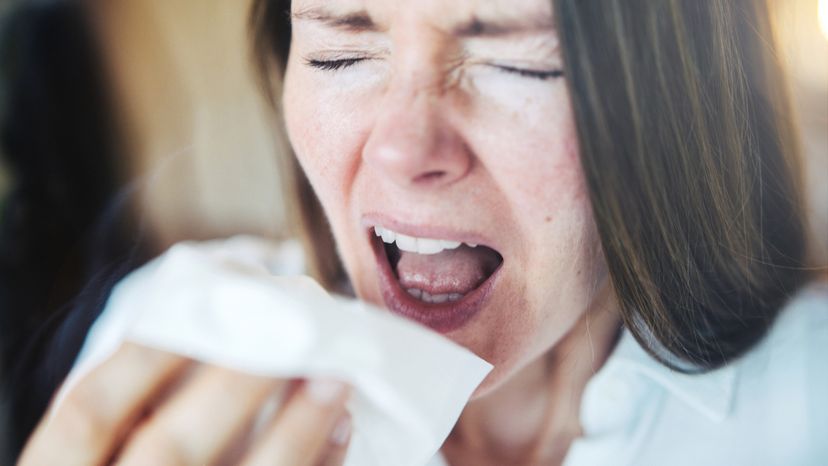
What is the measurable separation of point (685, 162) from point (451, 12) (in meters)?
0.19

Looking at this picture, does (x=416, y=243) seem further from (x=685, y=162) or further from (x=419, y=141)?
(x=685, y=162)

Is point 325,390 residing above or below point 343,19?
below

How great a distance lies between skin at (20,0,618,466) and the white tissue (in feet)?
0.05

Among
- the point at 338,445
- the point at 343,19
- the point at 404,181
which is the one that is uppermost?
the point at 343,19

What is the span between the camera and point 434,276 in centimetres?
50

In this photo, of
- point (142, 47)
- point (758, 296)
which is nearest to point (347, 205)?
point (142, 47)

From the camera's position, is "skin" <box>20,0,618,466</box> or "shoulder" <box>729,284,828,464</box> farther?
"shoulder" <box>729,284,828,464</box>

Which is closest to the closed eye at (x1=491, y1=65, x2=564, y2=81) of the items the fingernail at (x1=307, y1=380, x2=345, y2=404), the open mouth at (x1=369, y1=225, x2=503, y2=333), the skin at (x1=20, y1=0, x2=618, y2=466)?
the skin at (x1=20, y1=0, x2=618, y2=466)

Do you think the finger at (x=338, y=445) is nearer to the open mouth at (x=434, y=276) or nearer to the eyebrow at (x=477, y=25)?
the open mouth at (x=434, y=276)

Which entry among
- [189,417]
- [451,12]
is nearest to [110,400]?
[189,417]

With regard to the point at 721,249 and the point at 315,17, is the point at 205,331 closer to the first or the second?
the point at 315,17

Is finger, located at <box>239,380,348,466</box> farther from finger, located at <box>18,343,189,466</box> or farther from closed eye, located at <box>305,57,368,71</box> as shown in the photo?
closed eye, located at <box>305,57,368,71</box>

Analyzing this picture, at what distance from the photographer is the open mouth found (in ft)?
1.60

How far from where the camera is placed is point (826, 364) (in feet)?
1.98
